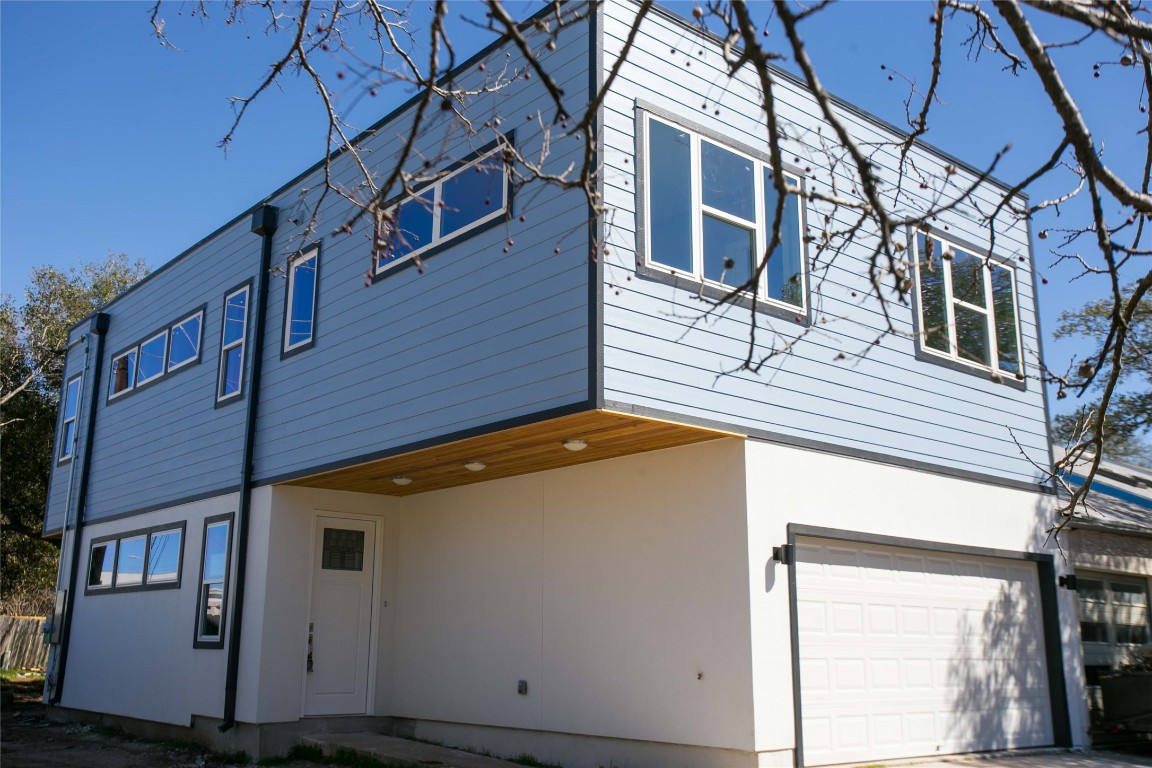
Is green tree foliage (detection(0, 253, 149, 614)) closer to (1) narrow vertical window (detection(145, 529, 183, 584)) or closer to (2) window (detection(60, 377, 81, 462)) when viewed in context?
(2) window (detection(60, 377, 81, 462))

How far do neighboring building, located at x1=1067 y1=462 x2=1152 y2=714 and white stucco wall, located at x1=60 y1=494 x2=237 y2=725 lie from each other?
10.1 metres

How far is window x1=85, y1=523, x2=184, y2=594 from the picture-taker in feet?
45.4

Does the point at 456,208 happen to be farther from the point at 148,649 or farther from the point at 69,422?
the point at 69,422

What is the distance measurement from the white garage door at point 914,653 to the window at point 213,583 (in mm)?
7122

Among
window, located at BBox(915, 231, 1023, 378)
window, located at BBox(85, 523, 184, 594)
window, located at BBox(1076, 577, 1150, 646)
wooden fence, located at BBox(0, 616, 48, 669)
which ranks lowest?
wooden fence, located at BBox(0, 616, 48, 669)

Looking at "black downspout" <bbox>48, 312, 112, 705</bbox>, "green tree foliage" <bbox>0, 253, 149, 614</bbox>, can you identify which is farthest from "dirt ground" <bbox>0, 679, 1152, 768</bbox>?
"green tree foliage" <bbox>0, 253, 149, 614</bbox>

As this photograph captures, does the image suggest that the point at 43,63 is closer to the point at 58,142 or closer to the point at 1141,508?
the point at 58,142

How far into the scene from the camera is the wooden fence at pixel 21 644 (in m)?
25.3

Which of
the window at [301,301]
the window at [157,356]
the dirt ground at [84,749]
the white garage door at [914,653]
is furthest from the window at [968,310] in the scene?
the window at [157,356]

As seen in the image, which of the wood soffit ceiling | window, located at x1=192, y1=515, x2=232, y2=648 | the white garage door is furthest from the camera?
window, located at x1=192, y1=515, x2=232, y2=648

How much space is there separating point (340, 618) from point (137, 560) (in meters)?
4.45

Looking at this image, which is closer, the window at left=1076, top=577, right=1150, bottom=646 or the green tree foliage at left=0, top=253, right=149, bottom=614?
the window at left=1076, top=577, right=1150, bottom=646

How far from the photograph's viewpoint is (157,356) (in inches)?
608

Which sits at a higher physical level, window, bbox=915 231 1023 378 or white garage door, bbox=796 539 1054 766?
window, bbox=915 231 1023 378
